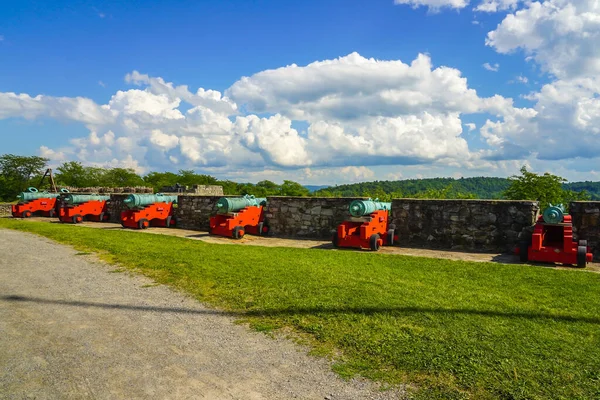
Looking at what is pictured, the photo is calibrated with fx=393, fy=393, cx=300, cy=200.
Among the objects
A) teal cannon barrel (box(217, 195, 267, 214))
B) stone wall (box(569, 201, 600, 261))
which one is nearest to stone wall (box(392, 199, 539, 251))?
stone wall (box(569, 201, 600, 261))

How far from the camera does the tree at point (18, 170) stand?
41.9m

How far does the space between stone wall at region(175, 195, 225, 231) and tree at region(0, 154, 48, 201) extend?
3676cm

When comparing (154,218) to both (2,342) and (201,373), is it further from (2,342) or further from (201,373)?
(201,373)

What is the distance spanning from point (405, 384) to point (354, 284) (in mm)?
2617

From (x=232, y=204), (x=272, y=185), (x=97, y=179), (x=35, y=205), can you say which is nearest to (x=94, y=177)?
(x=97, y=179)

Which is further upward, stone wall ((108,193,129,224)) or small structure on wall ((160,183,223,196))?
small structure on wall ((160,183,223,196))

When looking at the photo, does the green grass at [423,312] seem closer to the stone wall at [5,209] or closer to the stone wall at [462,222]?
the stone wall at [462,222]

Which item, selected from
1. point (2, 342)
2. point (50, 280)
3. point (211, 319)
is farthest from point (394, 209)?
point (2, 342)

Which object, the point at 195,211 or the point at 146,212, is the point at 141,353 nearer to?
the point at 195,211

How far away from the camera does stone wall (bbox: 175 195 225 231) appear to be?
43.9ft

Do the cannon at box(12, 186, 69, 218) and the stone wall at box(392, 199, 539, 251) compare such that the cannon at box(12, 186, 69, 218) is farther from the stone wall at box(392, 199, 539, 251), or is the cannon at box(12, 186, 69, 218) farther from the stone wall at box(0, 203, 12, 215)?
the stone wall at box(392, 199, 539, 251)

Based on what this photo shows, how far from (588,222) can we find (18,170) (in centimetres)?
5439

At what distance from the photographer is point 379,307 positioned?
4.45 m

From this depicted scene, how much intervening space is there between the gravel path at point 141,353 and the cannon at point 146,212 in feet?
27.7
